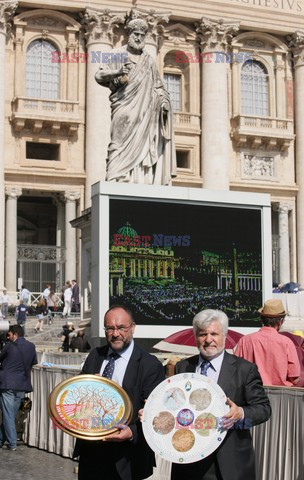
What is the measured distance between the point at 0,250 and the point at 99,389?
27.4 m

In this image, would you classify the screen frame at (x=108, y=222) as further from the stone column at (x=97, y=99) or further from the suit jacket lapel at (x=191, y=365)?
the stone column at (x=97, y=99)

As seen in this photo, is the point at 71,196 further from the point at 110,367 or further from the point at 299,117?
the point at 110,367

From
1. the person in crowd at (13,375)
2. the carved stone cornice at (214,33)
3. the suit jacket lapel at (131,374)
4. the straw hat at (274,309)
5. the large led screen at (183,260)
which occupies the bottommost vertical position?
the person in crowd at (13,375)

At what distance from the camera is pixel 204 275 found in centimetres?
1330

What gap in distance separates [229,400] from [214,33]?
106ft

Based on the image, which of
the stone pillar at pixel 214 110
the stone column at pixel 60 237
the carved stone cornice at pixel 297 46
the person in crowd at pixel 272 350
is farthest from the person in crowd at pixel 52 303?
the person in crowd at pixel 272 350

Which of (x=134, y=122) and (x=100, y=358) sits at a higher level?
(x=134, y=122)

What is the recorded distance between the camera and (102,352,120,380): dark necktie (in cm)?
484

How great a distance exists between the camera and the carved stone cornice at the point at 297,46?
121ft

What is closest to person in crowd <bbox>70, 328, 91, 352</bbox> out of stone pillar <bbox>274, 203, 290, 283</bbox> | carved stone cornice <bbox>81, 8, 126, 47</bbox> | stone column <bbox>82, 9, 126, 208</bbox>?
stone column <bbox>82, 9, 126, 208</bbox>

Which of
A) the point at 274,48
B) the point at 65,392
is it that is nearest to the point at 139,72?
the point at 65,392

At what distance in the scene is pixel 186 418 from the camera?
431cm

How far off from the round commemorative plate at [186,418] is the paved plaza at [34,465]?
428 centimetres

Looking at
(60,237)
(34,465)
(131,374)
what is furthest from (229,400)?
(60,237)
